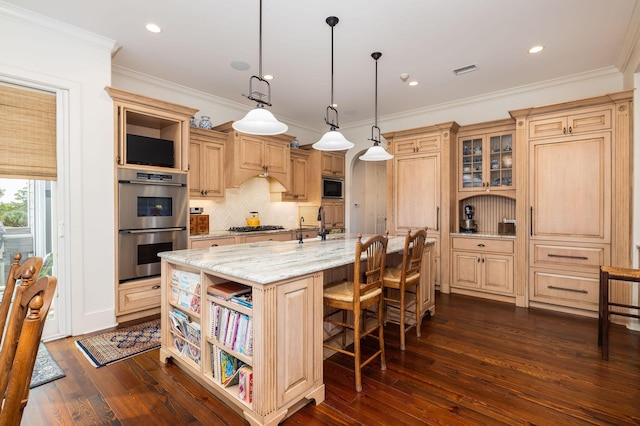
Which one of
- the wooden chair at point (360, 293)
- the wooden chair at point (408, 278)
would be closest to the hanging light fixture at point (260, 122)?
the wooden chair at point (360, 293)

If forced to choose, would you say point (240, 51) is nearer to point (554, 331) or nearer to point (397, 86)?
point (397, 86)

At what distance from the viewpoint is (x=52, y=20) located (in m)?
2.78

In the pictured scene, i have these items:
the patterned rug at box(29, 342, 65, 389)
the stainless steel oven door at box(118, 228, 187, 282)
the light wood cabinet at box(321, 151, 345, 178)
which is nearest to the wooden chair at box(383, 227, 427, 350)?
the stainless steel oven door at box(118, 228, 187, 282)

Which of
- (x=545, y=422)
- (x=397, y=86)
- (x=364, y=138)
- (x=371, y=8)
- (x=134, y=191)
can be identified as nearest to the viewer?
(x=545, y=422)

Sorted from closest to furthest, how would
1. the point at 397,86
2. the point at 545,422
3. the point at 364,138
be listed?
1. the point at 545,422
2. the point at 397,86
3. the point at 364,138

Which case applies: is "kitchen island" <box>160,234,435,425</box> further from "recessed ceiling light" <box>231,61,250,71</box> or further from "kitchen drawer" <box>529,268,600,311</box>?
"kitchen drawer" <box>529,268,600,311</box>

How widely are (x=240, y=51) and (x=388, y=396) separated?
11.6 feet

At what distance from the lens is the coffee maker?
4.70m

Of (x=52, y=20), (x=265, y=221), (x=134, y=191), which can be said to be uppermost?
(x=52, y=20)

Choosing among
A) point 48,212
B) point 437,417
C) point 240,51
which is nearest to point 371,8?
point 240,51

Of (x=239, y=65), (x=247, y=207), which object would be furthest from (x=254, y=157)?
(x=239, y=65)

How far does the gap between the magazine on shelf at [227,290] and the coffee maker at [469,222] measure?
3873 millimetres

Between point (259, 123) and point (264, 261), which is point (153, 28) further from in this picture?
point (264, 261)

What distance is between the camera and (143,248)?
3383mm
